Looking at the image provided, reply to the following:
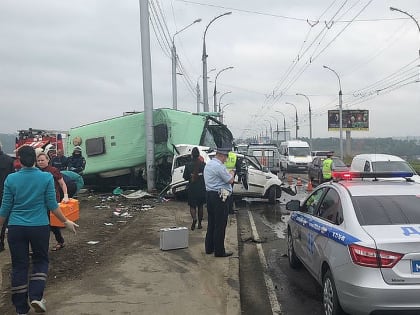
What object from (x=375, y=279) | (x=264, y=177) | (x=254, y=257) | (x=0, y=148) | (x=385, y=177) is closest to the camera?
(x=375, y=279)

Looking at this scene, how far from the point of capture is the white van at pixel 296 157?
39875 mm

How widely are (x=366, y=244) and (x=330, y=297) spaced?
857 mm

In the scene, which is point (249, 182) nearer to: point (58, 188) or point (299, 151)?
point (58, 188)

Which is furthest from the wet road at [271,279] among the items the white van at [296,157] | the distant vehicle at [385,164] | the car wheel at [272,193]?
the white van at [296,157]

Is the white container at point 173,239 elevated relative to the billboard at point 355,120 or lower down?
lower down

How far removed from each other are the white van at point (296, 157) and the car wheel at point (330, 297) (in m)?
34.7

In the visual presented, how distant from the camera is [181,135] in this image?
19438mm

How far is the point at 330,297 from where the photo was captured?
16.3ft

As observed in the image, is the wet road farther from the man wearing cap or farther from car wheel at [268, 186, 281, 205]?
car wheel at [268, 186, 281, 205]

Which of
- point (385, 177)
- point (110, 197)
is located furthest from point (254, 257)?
point (110, 197)

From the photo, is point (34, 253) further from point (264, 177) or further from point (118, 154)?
point (118, 154)

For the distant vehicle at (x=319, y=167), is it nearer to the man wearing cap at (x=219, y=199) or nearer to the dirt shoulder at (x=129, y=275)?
the dirt shoulder at (x=129, y=275)

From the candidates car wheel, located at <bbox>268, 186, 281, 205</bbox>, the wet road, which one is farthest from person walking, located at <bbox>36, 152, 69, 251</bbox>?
car wheel, located at <bbox>268, 186, 281, 205</bbox>

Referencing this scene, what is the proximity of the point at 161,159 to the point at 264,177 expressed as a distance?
4554 mm
